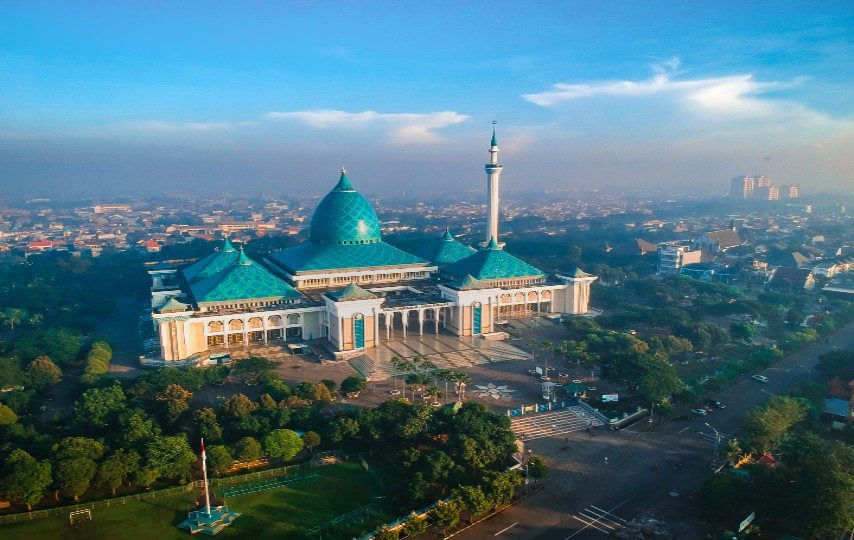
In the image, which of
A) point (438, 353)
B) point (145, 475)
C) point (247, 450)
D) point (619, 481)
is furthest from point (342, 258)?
point (619, 481)

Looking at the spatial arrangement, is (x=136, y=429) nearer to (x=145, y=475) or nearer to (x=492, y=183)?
(x=145, y=475)

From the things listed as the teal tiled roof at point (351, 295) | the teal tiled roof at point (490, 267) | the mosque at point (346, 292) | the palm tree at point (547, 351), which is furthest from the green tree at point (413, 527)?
the teal tiled roof at point (490, 267)

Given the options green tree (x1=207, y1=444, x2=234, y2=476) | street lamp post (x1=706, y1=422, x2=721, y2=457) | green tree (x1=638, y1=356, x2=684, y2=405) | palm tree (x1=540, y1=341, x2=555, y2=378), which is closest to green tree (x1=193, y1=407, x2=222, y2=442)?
green tree (x1=207, y1=444, x2=234, y2=476)

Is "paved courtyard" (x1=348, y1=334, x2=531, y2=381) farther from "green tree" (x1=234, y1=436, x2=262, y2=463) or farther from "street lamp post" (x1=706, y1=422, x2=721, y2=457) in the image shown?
"street lamp post" (x1=706, y1=422, x2=721, y2=457)

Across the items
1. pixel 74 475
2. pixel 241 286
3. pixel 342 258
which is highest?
pixel 342 258

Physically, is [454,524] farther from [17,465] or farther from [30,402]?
[30,402]

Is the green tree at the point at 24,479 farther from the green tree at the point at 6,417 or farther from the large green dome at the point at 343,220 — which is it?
the large green dome at the point at 343,220

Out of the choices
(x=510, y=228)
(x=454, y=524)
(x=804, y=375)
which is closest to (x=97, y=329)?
(x=454, y=524)

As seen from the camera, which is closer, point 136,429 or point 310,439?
point 136,429
